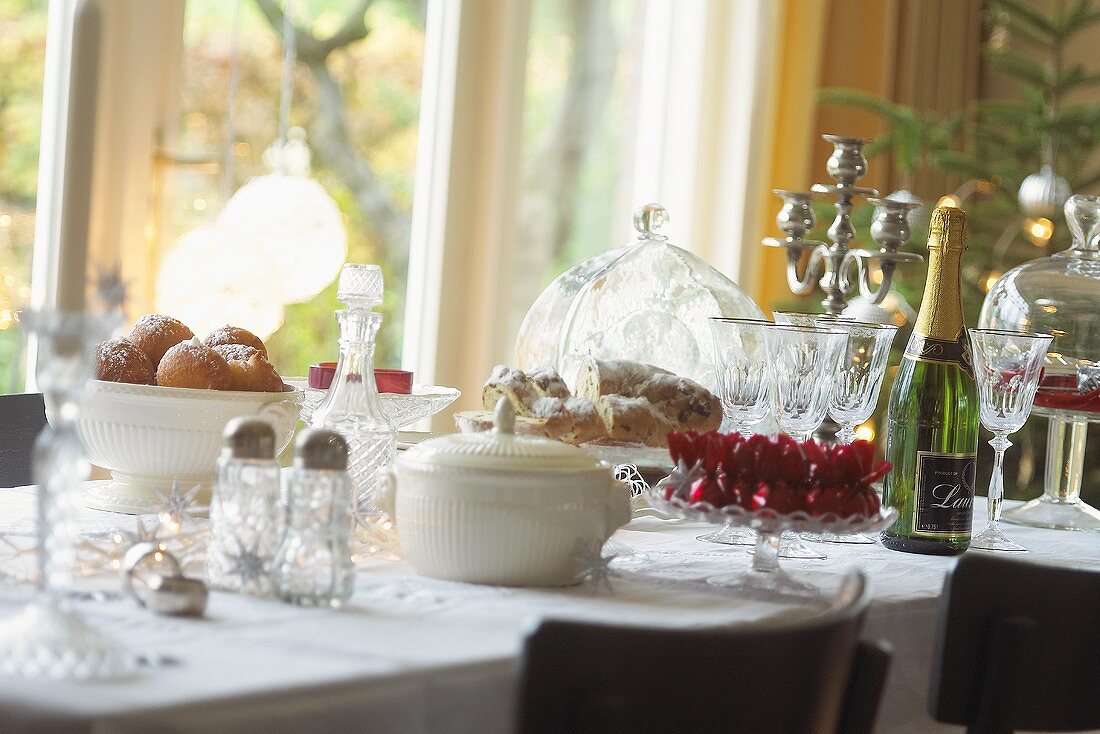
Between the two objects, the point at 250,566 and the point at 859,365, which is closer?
the point at 250,566

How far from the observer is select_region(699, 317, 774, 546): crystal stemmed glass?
1.29 metres

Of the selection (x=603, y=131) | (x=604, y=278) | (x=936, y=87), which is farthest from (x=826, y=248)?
(x=936, y=87)

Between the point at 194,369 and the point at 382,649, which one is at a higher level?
the point at 194,369

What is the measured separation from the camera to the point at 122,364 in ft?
4.20

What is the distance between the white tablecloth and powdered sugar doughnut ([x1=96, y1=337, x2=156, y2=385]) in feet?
0.45

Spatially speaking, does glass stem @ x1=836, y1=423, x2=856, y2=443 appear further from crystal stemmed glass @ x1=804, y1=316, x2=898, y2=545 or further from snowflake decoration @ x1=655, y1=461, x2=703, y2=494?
snowflake decoration @ x1=655, y1=461, x2=703, y2=494

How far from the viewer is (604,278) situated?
1742 millimetres

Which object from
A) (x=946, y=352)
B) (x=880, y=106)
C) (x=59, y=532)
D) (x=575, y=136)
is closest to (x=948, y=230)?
(x=946, y=352)

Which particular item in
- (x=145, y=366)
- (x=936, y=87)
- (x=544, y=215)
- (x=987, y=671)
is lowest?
(x=987, y=671)

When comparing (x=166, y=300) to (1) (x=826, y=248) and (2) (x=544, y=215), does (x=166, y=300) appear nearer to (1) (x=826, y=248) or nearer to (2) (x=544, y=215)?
(2) (x=544, y=215)

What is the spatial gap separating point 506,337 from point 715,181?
1075 millimetres

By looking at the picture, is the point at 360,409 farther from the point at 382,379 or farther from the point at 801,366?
the point at 801,366

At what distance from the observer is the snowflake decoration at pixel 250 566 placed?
95 centimetres

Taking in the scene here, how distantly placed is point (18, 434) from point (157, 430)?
46cm
